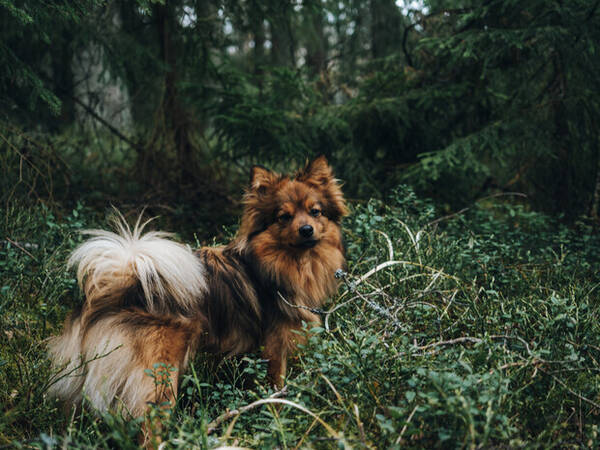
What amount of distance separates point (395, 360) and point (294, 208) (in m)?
1.34

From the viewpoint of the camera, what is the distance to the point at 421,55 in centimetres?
550

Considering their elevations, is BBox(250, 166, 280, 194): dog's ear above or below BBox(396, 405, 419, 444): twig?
above

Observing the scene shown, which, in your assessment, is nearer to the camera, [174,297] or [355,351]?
[355,351]

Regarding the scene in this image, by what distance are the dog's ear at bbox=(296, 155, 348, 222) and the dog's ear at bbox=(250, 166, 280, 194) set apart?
219mm

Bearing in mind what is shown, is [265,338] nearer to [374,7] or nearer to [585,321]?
[585,321]

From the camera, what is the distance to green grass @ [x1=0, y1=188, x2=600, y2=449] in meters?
1.87

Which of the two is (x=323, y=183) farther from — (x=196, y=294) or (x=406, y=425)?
(x=406, y=425)

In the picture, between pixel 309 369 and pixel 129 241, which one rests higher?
pixel 129 241

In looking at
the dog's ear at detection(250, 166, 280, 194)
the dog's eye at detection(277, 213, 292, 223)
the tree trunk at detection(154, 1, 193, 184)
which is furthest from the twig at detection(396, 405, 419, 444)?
the tree trunk at detection(154, 1, 193, 184)

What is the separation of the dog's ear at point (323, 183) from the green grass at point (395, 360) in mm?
539

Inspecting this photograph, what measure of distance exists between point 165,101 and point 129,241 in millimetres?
3292

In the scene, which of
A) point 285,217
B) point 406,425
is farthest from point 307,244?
point 406,425

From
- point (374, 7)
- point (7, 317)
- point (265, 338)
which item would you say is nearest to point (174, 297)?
point (265, 338)

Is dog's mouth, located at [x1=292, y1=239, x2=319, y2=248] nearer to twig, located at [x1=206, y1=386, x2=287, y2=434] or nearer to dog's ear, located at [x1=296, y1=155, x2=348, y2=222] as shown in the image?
dog's ear, located at [x1=296, y1=155, x2=348, y2=222]
